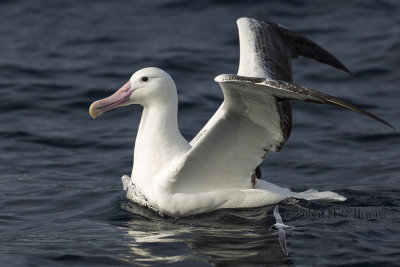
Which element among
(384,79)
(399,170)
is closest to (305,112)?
(384,79)

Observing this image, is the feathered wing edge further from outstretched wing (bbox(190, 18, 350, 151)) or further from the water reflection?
outstretched wing (bbox(190, 18, 350, 151))

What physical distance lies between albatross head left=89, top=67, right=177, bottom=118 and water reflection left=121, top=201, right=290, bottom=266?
115 centimetres

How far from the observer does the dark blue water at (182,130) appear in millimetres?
7688

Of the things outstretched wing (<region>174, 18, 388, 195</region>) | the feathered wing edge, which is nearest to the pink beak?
outstretched wing (<region>174, 18, 388, 195</region>)

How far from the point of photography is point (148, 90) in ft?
29.5

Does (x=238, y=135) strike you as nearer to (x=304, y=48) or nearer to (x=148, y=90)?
(x=148, y=90)

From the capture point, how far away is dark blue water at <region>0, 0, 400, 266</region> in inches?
303

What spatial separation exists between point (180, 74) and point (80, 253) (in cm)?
766

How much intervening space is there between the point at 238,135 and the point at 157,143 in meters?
1.01

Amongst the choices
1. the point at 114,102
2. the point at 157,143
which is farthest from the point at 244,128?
the point at 114,102

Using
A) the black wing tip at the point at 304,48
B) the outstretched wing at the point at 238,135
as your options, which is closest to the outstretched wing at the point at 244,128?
the outstretched wing at the point at 238,135

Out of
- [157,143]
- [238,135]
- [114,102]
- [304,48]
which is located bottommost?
[157,143]

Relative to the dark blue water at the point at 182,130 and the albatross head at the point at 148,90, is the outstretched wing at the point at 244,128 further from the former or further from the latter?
the albatross head at the point at 148,90

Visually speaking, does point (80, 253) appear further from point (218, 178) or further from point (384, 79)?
point (384, 79)
